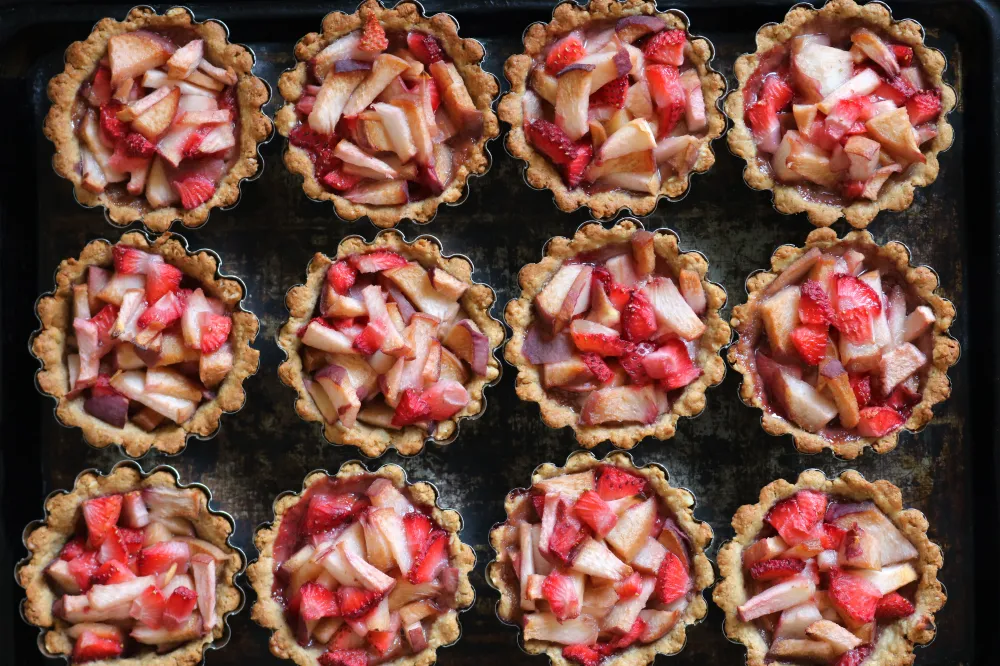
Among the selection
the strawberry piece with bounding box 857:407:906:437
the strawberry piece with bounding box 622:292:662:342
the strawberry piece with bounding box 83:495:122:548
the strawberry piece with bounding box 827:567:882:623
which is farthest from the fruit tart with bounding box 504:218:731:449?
the strawberry piece with bounding box 83:495:122:548

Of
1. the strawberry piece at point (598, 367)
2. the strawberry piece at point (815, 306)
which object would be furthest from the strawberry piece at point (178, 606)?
the strawberry piece at point (815, 306)

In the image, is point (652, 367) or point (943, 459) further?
point (943, 459)

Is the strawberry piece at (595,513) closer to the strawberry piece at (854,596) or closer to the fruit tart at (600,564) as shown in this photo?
the fruit tart at (600,564)

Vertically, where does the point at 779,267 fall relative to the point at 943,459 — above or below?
above

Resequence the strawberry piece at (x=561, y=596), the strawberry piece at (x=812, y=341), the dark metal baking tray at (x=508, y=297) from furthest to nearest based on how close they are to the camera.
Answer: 1. the dark metal baking tray at (x=508, y=297)
2. the strawberry piece at (x=812, y=341)
3. the strawberry piece at (x=561, y=596)

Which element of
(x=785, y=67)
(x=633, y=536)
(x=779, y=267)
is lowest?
(x=633, y=536)

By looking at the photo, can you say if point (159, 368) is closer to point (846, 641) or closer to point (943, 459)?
point (846, 641)

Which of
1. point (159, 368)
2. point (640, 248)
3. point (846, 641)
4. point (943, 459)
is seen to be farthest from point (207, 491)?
point (943, 459)

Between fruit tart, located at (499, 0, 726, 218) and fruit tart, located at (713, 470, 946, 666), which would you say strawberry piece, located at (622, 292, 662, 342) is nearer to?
fruit tart, located at (499, 0, 726, 218)
